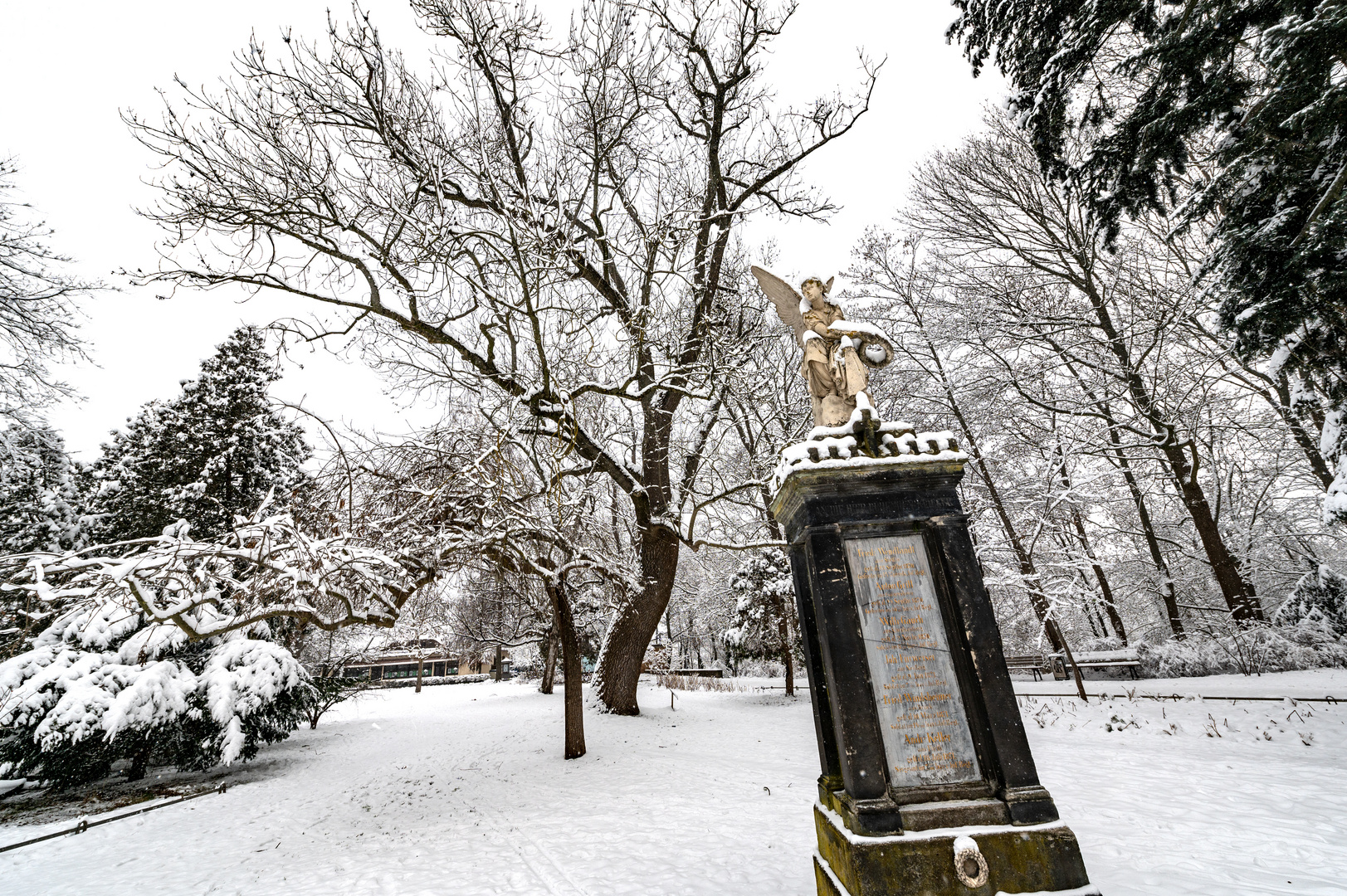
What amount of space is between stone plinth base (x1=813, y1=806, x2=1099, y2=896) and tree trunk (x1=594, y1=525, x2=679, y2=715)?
27.2 feet

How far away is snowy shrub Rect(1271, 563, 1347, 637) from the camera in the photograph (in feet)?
35.2

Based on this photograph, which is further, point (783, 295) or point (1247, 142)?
point (1247, 142)

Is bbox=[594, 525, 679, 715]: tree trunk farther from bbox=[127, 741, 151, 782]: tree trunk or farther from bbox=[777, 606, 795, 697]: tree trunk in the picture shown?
bbox=[127, 741, 151, 782]: tree trunk

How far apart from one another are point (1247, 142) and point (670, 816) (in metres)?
9.35

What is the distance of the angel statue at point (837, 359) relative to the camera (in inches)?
175

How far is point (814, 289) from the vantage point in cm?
488

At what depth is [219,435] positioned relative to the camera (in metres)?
16.7

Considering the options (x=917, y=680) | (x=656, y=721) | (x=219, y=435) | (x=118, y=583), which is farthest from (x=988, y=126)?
(x=219, y=435)

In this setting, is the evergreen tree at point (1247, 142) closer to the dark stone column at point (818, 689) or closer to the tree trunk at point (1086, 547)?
the dark stone column at point (818, 689)

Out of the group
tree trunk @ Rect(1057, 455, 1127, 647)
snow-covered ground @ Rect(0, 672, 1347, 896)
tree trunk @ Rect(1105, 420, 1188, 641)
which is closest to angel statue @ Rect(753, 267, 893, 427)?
snow-covered ground @ Rect(0, 672, 1347, 896)

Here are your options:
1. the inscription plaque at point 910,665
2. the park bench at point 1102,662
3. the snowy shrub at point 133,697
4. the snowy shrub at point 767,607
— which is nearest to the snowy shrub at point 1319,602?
the park bench at point 1102,662

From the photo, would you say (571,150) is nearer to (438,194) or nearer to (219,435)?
(438,194)

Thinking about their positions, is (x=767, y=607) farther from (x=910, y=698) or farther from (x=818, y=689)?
(x=910, y=698)

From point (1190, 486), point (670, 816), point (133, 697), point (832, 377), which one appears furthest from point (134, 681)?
point (1190, 486)
